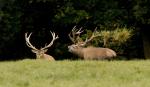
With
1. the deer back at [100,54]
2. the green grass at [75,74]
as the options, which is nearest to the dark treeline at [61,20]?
the deer back at [100,54]

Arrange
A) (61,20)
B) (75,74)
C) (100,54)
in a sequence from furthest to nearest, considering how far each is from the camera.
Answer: (61,20)
(100,54)
(75,74)

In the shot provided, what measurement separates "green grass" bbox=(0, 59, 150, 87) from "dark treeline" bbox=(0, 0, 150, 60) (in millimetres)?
12281

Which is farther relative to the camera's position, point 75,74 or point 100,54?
point 100,54

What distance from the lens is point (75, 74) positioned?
1351 cm

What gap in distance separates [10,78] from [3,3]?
625 inches

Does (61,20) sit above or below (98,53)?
above

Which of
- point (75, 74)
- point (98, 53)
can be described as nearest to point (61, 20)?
point (98, 53)

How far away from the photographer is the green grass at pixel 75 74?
471 inches

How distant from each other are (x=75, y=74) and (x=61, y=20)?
15.3 m

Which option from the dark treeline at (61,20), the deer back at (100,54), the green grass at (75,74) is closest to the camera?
the green grass at (75,74)

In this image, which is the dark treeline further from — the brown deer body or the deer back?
the deer back

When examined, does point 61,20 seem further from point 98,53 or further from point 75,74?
point 75,74

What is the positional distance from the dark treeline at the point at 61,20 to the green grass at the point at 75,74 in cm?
1228

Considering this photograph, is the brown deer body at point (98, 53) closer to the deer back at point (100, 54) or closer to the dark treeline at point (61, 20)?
the deer back at point (100, 54)
